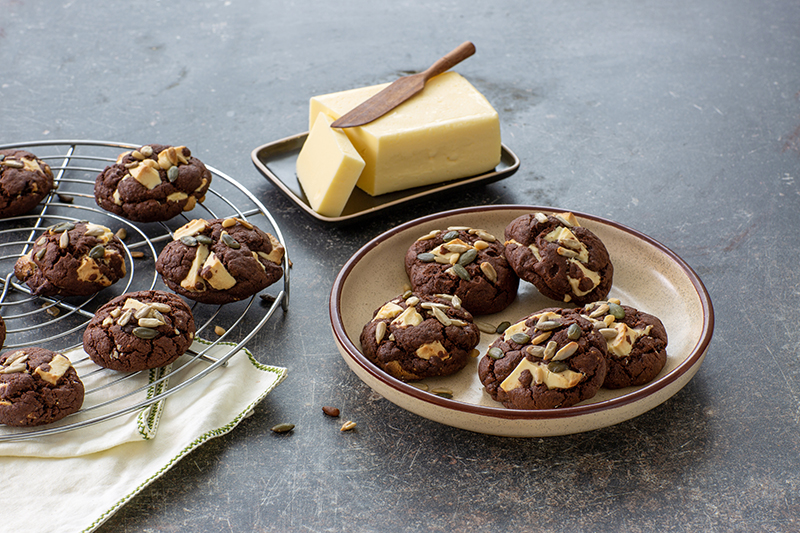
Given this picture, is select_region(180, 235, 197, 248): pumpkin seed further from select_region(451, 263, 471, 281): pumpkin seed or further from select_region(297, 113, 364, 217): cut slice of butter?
select_region(451, 263, 471, 281): pumpkin seed

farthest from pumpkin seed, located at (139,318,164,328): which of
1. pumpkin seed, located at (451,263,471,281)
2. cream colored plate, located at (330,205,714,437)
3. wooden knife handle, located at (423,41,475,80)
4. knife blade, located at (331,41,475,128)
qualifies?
wooden knife handle, located at (423,41,475,80)

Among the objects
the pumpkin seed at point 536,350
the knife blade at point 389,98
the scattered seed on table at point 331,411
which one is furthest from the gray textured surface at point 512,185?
the knife blade at point 389,98

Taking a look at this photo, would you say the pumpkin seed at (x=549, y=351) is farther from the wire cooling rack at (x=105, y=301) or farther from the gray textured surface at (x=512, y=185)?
the wire cooling rack at (x=105, y=301)

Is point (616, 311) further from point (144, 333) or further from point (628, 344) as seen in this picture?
point (144, 333)

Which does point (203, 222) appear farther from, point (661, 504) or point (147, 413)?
point (661, 504)

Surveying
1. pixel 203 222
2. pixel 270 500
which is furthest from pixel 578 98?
pixel 270 500

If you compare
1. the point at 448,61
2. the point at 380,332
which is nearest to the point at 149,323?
the point at 380,332
